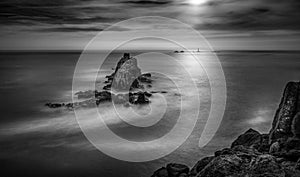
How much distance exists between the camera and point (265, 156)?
11.2m

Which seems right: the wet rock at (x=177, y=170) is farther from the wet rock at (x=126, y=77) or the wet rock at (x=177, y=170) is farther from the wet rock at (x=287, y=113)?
the wet rock at (x=126, y=77)

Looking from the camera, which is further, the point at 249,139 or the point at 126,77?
the point at 126,77

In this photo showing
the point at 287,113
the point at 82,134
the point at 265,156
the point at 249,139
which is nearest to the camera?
the point at 265,156

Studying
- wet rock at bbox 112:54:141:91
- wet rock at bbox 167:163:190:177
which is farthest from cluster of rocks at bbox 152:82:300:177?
wet rock at bbox 112:54:141:91

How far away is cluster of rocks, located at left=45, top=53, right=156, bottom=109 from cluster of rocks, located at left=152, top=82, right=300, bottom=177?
23.4 metres

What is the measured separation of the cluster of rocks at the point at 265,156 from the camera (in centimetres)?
1061

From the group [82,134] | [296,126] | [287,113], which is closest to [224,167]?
[296,126]

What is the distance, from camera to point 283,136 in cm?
1650

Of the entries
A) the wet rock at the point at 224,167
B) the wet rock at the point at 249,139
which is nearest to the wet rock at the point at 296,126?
the wet rock at the point at 249,139

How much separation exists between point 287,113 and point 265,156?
7448 millimetres

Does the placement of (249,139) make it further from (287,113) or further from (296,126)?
(296,126)

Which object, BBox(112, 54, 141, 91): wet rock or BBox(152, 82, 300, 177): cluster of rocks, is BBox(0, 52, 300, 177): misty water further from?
BBox(112, 54, 141, 91): wet rock

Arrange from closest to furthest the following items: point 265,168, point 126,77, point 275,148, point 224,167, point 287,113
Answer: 1. point 265,168
2. point 224,167
3. point 275,148
4. point 287,113
5. point 126,77

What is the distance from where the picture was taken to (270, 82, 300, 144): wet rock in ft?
54.9
